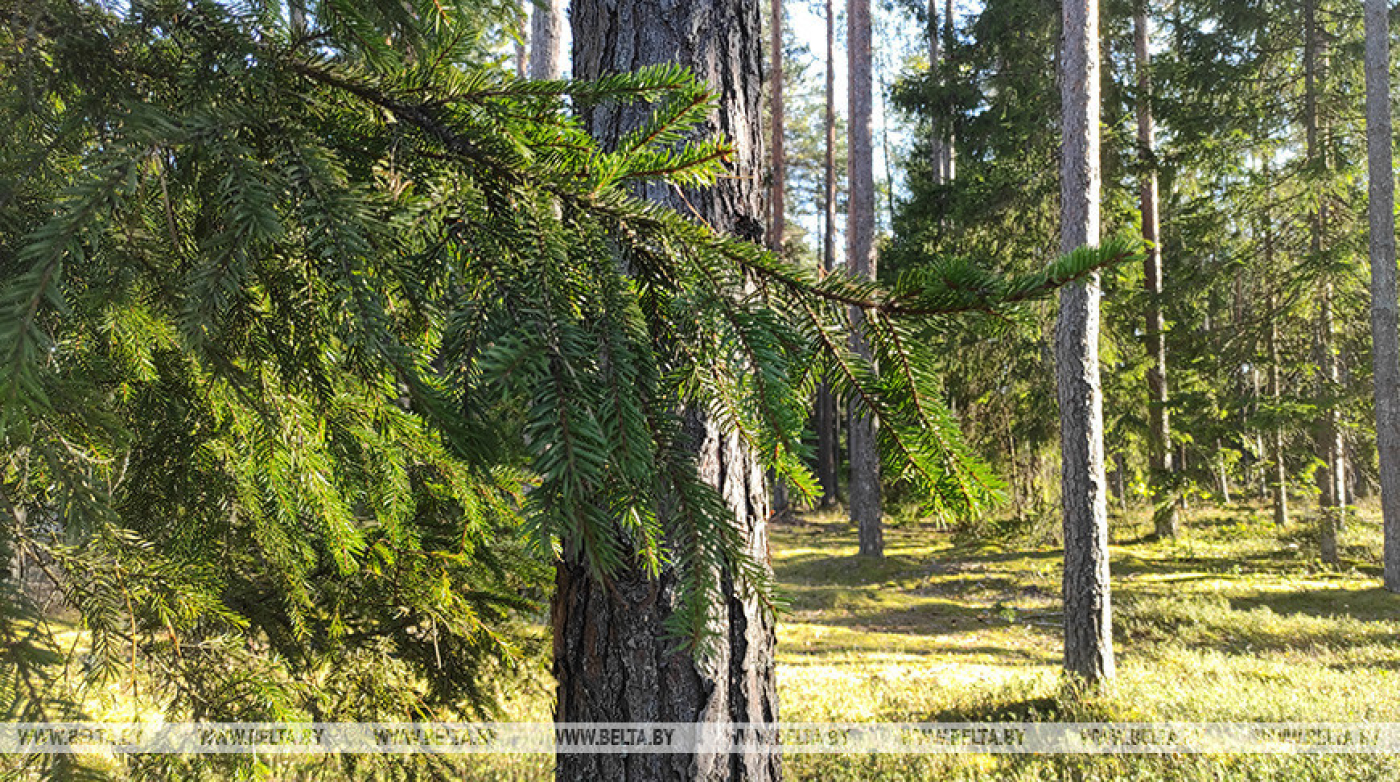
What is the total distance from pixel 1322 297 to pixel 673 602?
52.6ft

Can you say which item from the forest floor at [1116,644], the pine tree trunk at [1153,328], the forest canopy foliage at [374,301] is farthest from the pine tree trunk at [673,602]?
the pine tree trunk at [1153,328]

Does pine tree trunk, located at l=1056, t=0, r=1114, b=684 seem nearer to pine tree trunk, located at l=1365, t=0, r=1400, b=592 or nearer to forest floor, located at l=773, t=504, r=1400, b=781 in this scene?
forest floor, located at l=773, t=504, r=1400, b=781

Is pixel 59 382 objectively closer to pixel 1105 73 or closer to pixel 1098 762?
pixel 1098 762

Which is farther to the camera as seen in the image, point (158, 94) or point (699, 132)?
point (699, 132)

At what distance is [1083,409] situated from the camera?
24.5 feet

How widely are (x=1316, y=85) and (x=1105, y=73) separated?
133 inches

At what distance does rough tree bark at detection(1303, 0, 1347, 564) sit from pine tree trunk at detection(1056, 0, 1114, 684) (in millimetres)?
8241

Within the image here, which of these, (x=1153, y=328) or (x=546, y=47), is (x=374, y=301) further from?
(x=1153, y=328)

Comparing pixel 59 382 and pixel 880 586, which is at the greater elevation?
pixel 59 382

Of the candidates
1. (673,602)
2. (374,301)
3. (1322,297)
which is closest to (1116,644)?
(1322,297)

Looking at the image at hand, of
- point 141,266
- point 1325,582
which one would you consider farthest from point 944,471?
point 1325,582

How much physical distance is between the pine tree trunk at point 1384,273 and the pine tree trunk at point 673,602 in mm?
13181

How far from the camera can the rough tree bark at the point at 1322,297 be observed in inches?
519

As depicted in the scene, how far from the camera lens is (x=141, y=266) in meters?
1.41
